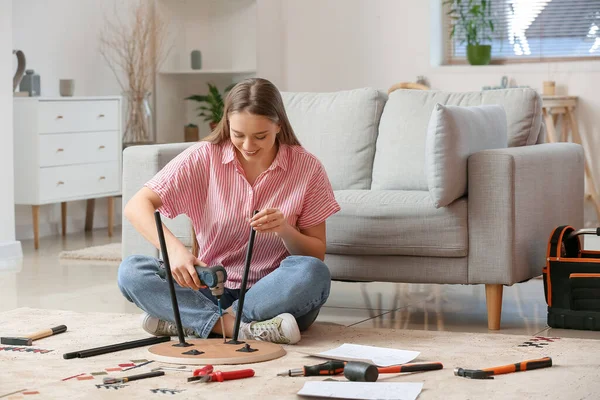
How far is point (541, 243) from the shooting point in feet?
11.0

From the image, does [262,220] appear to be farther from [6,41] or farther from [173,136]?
[173,136]

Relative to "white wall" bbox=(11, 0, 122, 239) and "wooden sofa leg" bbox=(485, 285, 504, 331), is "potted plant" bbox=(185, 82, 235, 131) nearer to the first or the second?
"white wall" bbox=(11, 0, 122, 239)

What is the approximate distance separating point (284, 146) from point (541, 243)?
1.02 meters

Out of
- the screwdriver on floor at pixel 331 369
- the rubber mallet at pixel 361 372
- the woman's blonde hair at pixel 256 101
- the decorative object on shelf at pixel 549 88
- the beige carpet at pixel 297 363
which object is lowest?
the beige carpet at pixel 297 363

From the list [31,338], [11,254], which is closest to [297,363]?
[31,338]

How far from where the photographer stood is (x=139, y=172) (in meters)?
3.53

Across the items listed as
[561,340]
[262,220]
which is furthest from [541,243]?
[262,220]

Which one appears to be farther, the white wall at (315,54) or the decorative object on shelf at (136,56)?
the decorative object on shelf at (136,56)

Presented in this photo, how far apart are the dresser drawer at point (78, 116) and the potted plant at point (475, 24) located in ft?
7.35

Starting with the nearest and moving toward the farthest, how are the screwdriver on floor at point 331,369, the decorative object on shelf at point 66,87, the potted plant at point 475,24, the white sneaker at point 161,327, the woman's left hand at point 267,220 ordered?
the screwdriver on floor at point 331,369 < the woman's left hand at point 267,220 < the white sneaker at point 161,327 < the decorative object on shelf at point 66,87 < the potted plant at point 475,24

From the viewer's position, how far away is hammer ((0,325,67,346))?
2703 millimetres

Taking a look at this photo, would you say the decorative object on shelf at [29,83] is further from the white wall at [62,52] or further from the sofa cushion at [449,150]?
the sofa cushion at [449,150]

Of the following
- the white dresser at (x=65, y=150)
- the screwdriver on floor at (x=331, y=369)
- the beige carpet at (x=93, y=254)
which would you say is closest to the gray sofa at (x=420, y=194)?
the screwdriver on floor at (x=331, y=369)

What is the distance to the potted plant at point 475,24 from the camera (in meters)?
6.48
